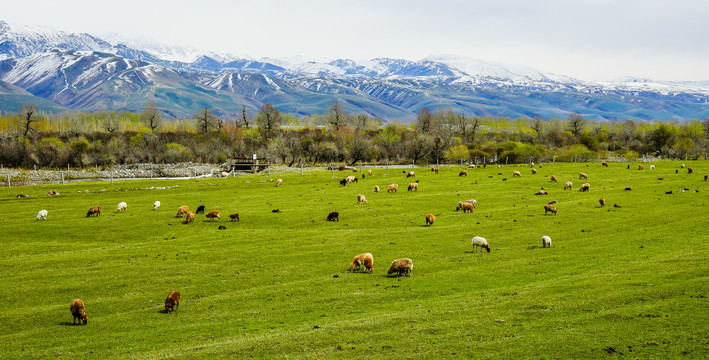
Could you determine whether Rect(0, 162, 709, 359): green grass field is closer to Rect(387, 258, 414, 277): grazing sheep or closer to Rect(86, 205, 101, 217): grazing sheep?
Rect(387, 258, 414, 277): grazing sheep

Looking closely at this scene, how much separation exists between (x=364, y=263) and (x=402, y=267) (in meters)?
2.49

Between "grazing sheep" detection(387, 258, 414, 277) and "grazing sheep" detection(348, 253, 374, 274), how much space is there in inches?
47.5

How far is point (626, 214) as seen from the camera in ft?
137

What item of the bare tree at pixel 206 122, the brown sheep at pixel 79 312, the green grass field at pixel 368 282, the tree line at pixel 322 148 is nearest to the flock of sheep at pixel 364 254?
the brown sheep at pixel 79 312

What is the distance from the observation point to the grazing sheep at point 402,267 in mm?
25641

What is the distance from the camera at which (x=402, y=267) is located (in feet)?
84.4

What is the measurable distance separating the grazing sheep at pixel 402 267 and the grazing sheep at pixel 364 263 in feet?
3.96

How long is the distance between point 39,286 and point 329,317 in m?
16.4

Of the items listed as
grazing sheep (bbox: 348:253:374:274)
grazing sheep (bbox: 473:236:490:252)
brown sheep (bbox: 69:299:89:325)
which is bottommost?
brown sheep (bbox: 69:299:89:325)

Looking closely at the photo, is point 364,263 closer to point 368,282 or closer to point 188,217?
point 368,282

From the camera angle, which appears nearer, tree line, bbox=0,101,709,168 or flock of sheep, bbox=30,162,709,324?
flock of sheep, bbox=30,162,709,324

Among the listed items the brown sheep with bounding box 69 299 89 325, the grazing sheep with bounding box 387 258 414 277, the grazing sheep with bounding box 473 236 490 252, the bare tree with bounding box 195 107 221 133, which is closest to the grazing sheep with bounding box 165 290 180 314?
the brown sheep with bounding box 69 299 89 325

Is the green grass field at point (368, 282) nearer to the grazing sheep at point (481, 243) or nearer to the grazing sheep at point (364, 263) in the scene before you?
the grazing sheep at point (364, 263)

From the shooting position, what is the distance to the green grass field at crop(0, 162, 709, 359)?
640 inches
